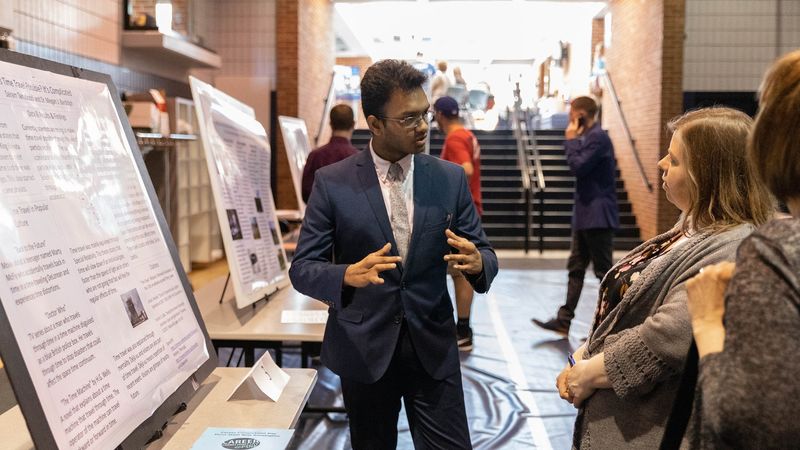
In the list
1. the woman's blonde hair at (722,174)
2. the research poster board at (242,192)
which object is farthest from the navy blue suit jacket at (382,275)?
the research poster board at (242,192)

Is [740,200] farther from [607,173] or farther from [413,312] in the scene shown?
[607,173]

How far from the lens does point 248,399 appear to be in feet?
6.07

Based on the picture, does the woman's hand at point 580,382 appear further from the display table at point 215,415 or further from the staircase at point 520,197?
the staircase at point 520,197

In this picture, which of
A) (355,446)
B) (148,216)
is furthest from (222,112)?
(355,446)

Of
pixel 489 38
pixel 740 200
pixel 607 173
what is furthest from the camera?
pixel 489 38

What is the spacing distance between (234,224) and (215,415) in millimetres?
1553

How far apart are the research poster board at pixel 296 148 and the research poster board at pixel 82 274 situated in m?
3.23

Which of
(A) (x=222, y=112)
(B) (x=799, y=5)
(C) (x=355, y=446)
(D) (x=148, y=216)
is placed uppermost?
(B) (x=799, y=5)

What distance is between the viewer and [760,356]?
0.97 m

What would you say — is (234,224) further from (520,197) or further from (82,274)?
(520,197)

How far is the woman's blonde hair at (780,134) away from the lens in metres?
1.02

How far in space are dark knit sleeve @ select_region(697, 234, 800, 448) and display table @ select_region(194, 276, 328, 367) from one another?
5.72 feet

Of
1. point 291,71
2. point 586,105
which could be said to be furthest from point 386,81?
point 291,71

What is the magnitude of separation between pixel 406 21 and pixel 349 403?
17.4 metres
